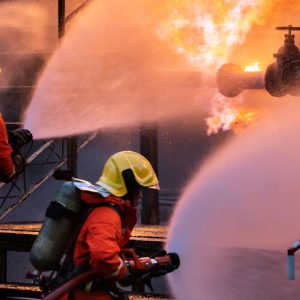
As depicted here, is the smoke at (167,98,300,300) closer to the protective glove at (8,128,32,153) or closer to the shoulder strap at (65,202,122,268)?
the protective glove at (8,128,32,153)

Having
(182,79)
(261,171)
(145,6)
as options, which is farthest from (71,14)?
(261,171)

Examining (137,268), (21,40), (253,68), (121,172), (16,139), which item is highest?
(21,40)

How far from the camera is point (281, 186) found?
6.82 meters

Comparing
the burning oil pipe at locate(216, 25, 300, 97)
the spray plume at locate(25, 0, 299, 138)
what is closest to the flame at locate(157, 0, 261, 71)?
the spray plume at locate(25, 0, 299, 138)

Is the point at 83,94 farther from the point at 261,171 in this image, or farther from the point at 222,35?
the point at 261,171

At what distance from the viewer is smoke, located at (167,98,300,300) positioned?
232 inches

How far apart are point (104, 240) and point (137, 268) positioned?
1.41 feet

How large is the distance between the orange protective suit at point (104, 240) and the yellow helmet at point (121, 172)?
9 cm

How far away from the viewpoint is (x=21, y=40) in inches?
401

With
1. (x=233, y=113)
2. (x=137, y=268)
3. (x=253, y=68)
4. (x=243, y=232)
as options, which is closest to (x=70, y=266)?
(x=137, y=268)

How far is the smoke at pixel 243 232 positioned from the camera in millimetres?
5891

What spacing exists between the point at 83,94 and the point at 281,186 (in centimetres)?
330

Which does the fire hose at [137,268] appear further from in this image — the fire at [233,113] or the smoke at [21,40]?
the smoke at [21,40]

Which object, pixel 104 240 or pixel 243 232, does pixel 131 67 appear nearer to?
pixel 243 232
